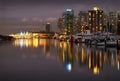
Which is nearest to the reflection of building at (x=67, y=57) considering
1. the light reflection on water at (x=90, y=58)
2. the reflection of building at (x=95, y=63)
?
the light reflection on water at (x=90, y=58)

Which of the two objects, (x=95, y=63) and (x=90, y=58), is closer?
(x=95, y=63)

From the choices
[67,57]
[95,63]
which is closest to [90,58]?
[67,57]

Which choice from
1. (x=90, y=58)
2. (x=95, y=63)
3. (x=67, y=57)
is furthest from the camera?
(x=67, y=57)

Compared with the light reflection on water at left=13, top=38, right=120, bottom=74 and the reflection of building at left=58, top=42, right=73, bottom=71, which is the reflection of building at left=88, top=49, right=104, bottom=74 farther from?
the reflection of building at left=58, top=42, right=73, bottom=71

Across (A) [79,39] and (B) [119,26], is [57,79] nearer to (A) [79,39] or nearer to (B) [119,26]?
(A) [79,39]

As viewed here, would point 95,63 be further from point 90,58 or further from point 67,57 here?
point 67,57

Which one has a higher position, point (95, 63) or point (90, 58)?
point (95, 63)

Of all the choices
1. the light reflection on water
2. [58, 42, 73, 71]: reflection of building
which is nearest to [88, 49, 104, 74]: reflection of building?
the light reflection on water

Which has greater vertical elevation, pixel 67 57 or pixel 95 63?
pixel 95 63

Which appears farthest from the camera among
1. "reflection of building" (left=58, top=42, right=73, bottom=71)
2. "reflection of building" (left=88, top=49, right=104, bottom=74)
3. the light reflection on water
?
"reflection of building" (left=58, top=42, right=73, bottom=71)

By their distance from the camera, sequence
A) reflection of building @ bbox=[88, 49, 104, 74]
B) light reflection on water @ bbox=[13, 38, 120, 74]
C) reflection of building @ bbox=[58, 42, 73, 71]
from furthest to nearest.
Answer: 1. reflection of building @ bbox=[58, 42, 73, 71]
2. light reflection on water @ bbox=[13, 38, 120, 74]
3. reflection of building @ bbox=[88, 49, 104, 74]

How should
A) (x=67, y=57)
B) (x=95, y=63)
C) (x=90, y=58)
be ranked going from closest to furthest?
1. (x=95, y=63)
2. (x=90, y=58)
3. (x=67, y=57)

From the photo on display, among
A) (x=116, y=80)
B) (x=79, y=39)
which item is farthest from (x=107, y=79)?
(x=79, y=39)

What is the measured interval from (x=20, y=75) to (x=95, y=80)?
21.7 ft
